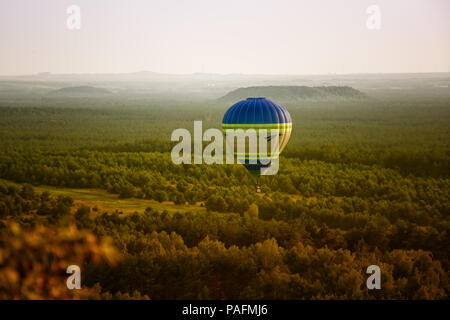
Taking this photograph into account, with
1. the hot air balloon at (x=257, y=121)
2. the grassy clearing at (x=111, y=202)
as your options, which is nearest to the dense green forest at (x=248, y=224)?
the grassy clearing at (x=111, y=202)

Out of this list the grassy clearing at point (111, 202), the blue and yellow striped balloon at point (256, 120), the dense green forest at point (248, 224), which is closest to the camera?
the dense green forest at point (248, 224)

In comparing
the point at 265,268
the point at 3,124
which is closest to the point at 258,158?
the point at 265,268

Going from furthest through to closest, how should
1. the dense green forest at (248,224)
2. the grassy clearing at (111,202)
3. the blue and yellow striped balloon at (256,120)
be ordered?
the grassy clearing at (111,202) < the blue and yellow striped balloon at (256,120) < the dense green forest at (248,224)

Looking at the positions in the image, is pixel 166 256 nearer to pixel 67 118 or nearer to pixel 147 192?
pixel 147 192

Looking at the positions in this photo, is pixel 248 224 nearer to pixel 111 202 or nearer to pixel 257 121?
pixel 257 121

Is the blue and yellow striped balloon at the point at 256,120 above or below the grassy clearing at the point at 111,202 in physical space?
above

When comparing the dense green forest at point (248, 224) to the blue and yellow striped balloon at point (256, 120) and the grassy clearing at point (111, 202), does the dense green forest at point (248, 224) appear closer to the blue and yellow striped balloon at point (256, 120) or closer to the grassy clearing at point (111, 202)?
the grassy clearing at point (111, 202)
